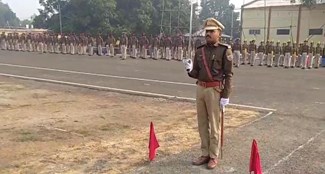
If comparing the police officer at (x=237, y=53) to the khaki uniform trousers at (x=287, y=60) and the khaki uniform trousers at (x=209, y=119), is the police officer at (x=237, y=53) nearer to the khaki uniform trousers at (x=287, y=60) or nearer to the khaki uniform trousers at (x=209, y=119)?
the khaki uniform trousers at (x=287, y=60)

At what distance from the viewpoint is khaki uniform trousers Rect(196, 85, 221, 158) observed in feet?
14.2

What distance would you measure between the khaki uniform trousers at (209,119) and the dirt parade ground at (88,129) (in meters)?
0.63

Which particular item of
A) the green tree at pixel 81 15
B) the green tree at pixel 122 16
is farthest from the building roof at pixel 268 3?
the green tree at pixel 81 15

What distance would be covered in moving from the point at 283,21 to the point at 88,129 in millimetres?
32939

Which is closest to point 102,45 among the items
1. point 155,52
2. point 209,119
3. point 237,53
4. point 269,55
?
point 155,52

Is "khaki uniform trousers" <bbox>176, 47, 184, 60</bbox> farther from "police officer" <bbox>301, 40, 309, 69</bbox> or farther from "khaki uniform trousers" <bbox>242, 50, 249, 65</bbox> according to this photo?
"police officer" <bbox>301, 40, 309, 69</bbox>

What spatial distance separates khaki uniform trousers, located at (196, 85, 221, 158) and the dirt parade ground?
0.63 m

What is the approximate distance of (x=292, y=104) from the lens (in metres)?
8.64

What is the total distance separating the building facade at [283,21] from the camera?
3353cm

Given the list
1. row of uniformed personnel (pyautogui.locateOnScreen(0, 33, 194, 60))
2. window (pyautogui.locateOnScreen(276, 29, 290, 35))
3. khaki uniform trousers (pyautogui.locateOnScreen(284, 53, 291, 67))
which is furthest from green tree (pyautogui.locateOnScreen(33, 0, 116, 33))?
khaki uniform trousers (pyautogui.locateOnScreen(284, 53, 291, 67))

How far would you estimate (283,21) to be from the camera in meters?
35.9

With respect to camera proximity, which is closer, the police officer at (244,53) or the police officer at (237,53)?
the police officer at (237,53)

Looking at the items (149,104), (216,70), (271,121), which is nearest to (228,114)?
(271,121)

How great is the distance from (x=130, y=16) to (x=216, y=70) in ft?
111
